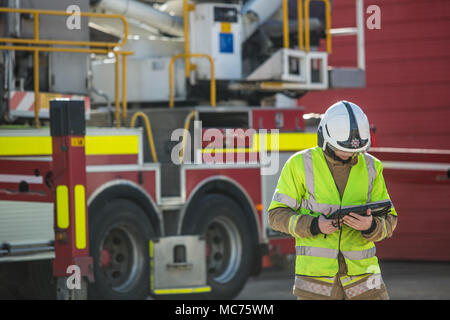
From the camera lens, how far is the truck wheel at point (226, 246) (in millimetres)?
11070

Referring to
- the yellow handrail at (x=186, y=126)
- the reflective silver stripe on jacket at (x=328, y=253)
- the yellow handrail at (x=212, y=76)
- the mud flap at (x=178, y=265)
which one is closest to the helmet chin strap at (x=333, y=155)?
the reflective silver stripe on jacket at (x=328, y=253)

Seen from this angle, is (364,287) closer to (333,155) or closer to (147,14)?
(333,155)

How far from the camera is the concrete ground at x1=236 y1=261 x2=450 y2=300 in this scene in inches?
466

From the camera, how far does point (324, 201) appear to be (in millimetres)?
5605

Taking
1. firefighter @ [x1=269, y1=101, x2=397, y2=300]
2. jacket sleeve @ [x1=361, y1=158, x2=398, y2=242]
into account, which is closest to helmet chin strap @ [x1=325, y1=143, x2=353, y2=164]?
firefighter @ [x1=269, y1=101, x2=397, y2=300]

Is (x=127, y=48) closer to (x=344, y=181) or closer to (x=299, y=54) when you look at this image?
(x=299, y=54)

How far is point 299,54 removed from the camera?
38.2 feet

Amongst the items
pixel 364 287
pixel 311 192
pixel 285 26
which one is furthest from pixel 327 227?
pixel 285 26

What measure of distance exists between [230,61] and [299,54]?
Result: 78 cm

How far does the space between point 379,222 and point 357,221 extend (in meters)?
0.18

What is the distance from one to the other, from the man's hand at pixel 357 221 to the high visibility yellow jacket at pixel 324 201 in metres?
0.19

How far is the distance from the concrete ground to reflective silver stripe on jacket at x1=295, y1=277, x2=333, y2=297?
598cm

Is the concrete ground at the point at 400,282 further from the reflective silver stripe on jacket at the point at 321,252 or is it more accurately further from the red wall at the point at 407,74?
the reflective silver stripe on jacket at the point at 321,252
